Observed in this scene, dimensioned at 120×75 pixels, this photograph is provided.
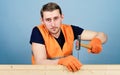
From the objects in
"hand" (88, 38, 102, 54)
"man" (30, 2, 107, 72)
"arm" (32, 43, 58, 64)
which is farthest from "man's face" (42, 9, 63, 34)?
"hand" (88, 38, 102, 54)

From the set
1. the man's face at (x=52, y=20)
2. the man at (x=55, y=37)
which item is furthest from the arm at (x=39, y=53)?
the man's face at (x=52, y=20)

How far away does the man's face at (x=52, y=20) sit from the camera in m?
1.64

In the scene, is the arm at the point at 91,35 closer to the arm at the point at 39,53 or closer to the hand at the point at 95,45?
the hand at the point at 95,45

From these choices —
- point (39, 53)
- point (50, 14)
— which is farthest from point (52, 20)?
point (39, 53)

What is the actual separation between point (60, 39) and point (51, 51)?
10 centimetres

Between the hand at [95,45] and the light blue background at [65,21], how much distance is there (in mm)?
86

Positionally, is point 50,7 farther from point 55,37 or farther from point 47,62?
point 47,62

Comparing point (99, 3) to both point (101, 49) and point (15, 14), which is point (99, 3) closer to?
point (101, 49)

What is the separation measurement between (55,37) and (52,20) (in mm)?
115

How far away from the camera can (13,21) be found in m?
1.73

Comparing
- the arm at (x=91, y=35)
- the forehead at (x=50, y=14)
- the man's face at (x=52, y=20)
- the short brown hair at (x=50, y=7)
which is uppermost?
the short brown hair at (x=50, y=7)

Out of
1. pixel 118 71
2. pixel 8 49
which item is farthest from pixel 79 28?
pixel 118 71

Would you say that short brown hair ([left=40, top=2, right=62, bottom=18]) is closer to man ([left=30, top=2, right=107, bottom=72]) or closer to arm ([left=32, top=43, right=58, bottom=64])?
man ([left=30, top=2, right=107, bottom=72])

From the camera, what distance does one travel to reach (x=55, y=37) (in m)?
1.69
